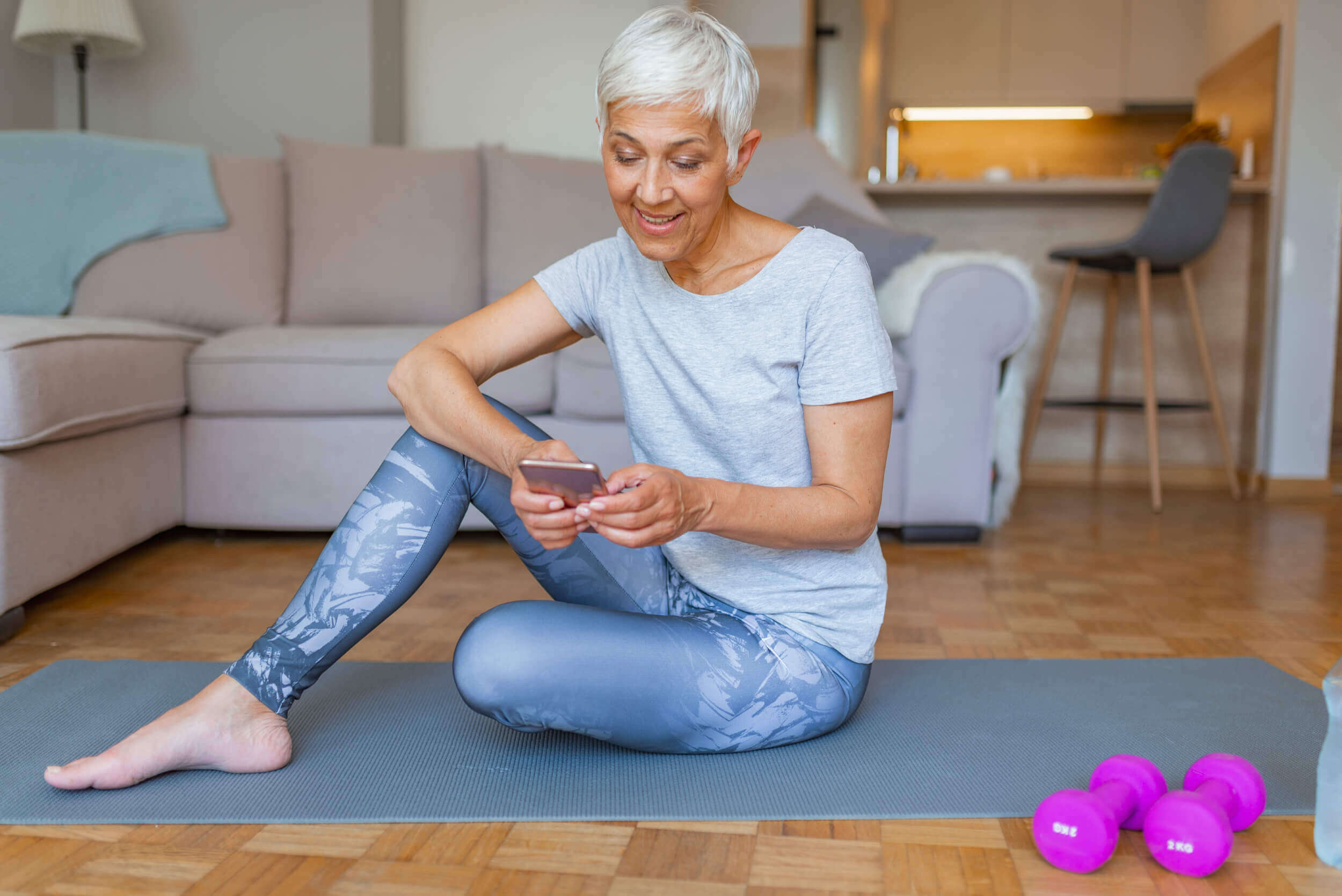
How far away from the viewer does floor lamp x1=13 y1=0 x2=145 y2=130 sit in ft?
11.2

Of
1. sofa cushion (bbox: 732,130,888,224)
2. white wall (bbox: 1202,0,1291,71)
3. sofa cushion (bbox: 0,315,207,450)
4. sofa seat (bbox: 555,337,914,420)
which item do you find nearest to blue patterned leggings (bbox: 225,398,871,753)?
sofa cushion (bbox: 0,315,207,450)

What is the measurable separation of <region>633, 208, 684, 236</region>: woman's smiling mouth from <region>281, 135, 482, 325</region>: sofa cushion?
201 centimetres

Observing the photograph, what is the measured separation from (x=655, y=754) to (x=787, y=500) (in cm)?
37

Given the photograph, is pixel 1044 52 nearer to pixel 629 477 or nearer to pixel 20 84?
pixel 20 84

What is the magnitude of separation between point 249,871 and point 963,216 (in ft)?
11.7

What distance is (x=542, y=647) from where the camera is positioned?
3.55ft

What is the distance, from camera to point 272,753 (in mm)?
1137

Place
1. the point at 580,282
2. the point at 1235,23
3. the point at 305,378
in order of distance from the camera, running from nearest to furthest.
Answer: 1. the point at 580,282
2. the point at 305,378
3. the point at 1235,23

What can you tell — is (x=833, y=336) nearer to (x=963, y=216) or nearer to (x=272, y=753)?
(x=272, y=753)

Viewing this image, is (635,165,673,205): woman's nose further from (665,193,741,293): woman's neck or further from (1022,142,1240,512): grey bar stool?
(1022,142,1240,512): grey bar stool

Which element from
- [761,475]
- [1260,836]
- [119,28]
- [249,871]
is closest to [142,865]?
[249,871]

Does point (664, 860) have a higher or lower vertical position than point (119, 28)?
lower

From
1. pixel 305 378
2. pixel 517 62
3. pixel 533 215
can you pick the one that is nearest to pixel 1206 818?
pixel 305 378

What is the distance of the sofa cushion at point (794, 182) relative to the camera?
3.06m
